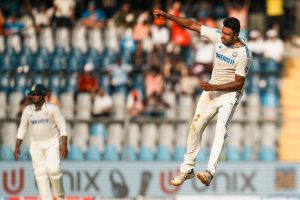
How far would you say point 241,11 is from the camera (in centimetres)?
2369

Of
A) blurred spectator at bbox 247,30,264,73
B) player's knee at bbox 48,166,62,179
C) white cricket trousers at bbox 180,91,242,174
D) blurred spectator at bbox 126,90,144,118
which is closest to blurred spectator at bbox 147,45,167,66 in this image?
blurred spectator at bbox 126,90,144,118

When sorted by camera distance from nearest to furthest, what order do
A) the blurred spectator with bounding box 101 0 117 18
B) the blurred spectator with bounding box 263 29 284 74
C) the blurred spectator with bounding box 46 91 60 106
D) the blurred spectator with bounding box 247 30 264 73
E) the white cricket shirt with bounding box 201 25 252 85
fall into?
1. the white cricket shirt with bounding box 201 25 252 85
2. the blurred spectator with bounding box 46 91 60 106
3. the blurred spectator with bounding box 263 29 284 74
4. the blurred spectator with bounding box 247 30 264 73
5. the blurred spectator with bounding box 101 0 117 18

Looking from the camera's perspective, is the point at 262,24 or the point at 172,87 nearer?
the point at 172,87

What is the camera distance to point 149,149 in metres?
20.2

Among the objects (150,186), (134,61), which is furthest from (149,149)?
(134,61)

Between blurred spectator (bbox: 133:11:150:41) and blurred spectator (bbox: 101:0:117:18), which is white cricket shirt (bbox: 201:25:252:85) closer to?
blurred spectator (bbox: 133:11:150:41)

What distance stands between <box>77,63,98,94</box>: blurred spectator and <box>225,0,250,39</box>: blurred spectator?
3.65 m

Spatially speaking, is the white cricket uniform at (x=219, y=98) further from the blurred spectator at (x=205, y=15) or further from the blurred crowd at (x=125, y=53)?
the blurred spectator at (x=205, y=15)

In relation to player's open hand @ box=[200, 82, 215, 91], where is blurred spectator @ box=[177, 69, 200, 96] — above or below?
below

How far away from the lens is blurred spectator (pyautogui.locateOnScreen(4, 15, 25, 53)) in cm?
2327

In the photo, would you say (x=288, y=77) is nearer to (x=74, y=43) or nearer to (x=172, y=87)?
(x=172, y=87)

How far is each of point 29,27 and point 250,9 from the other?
17.5 feet

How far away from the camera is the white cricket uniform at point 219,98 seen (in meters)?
13.9

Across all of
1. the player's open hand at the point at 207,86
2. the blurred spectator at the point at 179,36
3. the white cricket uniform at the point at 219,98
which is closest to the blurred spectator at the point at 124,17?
the blurred spectator at the point at 179,36
